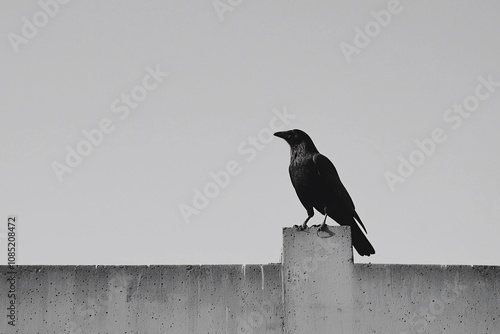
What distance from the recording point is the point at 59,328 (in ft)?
16.6

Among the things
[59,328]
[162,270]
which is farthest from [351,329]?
[59,328]

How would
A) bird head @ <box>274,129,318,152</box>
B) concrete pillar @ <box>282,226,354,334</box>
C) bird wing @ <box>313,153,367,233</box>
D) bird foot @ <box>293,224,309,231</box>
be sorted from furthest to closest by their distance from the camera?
bird head @ <box>274,129,318,152</box> < bird wing @ <box>313,153,367,233</box> < bird foot @ <box>293,224,309,231</box> < concrete pillar @ <box>282,226,354,334</box>

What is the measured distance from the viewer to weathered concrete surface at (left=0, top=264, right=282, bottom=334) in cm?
507

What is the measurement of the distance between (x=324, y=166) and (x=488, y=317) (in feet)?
6.16

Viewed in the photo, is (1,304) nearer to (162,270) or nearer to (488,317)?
(162,270)

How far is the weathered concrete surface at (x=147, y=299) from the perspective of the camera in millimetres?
5070

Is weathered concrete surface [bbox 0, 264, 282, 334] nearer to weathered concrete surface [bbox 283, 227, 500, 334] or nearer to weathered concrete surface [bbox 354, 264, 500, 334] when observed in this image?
weathered concrete surface [bbox 283, 227, 500, 334]

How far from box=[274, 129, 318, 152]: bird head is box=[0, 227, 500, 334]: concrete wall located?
3.64ft

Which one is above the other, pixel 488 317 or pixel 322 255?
pixel 322 255
